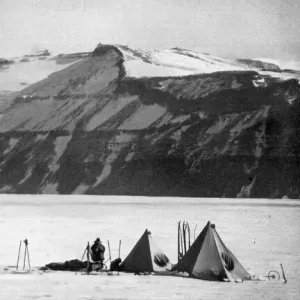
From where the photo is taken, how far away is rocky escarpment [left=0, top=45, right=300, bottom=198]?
1833 inches

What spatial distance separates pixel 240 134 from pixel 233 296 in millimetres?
43901

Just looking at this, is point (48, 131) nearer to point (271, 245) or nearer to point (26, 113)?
point (26, 113)

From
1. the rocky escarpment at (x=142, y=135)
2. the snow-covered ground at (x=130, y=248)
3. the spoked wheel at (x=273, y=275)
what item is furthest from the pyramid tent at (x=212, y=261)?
the rocky escarpment at (x=142, y=135)

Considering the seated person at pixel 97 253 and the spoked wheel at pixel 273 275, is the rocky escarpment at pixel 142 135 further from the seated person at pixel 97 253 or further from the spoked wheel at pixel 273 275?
the seated person at pixel 97 253

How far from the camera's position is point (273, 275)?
1155 centimetres

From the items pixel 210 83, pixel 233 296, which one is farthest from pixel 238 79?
pixel 233 296

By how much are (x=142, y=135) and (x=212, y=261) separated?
46.8 meters

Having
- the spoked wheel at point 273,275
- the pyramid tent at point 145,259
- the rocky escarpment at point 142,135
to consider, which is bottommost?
the spoked wheel at point 273,275

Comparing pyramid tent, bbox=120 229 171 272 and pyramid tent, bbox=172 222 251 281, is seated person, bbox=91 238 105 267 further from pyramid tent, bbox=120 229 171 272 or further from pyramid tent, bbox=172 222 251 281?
pyramid tent, bbox=172 222 251 281

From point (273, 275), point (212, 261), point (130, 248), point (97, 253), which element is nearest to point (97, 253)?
point (97, 253)

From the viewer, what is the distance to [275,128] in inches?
2087

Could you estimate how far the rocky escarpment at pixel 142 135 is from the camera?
46.6m

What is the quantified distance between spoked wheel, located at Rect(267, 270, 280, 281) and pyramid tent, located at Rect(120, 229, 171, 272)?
179 centimetres

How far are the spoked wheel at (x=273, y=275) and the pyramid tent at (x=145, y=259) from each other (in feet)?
5.88
